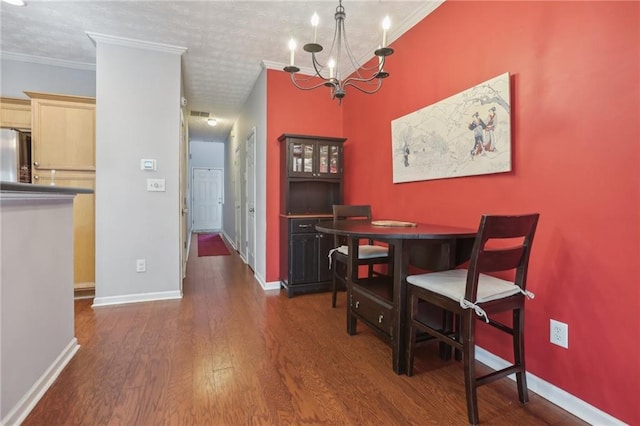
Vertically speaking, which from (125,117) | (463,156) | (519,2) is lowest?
(463,156)

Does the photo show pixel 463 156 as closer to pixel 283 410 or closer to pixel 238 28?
pixel 283 410

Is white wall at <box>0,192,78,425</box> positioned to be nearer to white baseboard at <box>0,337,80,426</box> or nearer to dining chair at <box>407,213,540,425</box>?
white baseboard at <box>0,337,80,426</box>

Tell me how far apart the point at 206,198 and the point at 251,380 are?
26.0ft

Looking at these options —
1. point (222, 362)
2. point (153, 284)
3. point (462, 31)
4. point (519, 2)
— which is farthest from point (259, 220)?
point (519, 2)

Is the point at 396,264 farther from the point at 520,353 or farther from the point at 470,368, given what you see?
the point at 520,353

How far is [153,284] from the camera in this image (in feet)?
10.2

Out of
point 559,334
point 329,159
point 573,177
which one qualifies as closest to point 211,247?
point 329,159

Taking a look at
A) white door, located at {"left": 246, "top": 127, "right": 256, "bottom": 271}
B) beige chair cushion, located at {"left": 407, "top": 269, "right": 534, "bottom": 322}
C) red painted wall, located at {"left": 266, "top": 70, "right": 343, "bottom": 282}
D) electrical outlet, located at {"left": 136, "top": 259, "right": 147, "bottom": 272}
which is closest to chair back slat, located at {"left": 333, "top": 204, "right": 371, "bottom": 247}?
red painted wall, located at {"left": 266, "top": 70, "right": 343, "bottom": 282}

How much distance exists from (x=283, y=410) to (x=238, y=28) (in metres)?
3.01

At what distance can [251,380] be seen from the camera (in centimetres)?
173

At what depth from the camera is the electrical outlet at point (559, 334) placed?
A: 60.0 inches

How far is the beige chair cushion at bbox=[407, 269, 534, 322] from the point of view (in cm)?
142

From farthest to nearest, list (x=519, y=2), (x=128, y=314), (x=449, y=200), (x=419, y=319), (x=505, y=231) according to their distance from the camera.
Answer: (x=128, y=314) < (x=449, y=200) < (x=419, y=319) < (x=519, y=2) < (x=505, y=231)

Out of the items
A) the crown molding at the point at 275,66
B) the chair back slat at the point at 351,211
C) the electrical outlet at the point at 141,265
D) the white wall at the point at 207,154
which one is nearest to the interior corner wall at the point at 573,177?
the chair back slat at the point at 351,211
